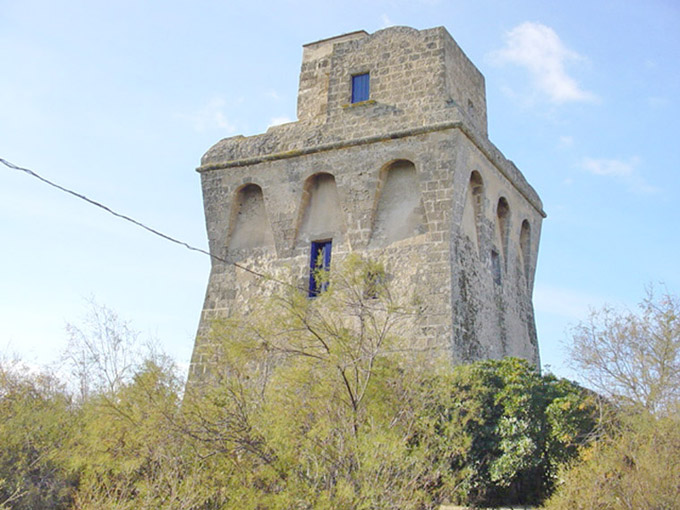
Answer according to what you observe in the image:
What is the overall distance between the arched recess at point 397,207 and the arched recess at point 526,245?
14.3 feet

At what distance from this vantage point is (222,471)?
834 cm

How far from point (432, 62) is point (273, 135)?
12.3 feet

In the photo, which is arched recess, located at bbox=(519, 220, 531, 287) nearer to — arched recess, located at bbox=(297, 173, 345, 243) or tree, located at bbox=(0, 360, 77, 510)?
arched recess, located at bbox=(297, 173, 345, 243)

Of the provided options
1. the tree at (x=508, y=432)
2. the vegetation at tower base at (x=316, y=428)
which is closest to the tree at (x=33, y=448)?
the vegetation at tower base at (x=316, y=428)

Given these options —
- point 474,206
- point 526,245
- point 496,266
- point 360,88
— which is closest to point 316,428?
Result: point 474,206

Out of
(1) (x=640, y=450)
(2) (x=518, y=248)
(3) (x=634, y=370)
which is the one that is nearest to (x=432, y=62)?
(2) (x=518, y=248)

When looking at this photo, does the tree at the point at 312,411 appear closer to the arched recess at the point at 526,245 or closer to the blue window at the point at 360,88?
the blue window at the point at 360,88

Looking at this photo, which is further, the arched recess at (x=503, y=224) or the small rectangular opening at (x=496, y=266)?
the arched recess at (x=503, y=224)

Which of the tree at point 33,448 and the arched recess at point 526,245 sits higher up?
the arched recess at point 526,245

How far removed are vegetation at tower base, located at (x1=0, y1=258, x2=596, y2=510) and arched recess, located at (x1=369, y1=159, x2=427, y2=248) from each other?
2.76 meters

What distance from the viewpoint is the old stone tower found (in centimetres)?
1303

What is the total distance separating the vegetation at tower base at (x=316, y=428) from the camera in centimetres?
782

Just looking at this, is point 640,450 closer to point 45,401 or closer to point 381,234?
point 381,234

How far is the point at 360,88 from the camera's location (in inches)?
581
